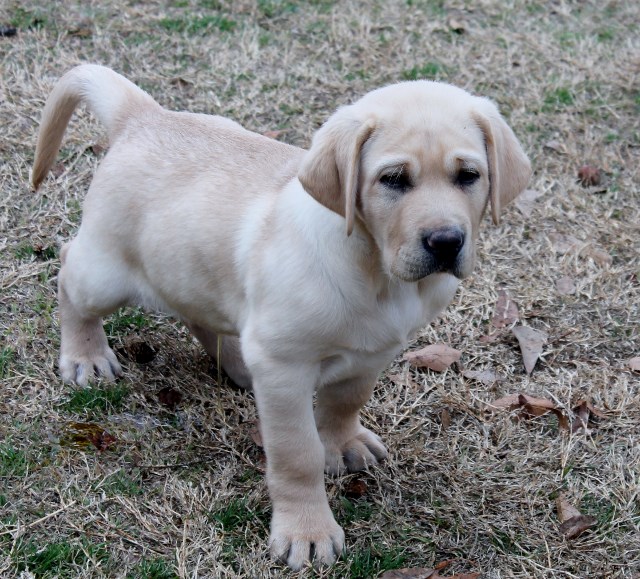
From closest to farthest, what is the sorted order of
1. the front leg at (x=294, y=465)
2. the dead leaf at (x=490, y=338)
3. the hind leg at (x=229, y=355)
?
the front leg at (x=294, y=465) → the hind leg at (x=229, y=355) → the dead leaf at (x=490, y=338)

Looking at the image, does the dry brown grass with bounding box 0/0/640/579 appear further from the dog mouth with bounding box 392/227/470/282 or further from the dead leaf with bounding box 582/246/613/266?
the dog mouth with bounding box 392/227/470/282

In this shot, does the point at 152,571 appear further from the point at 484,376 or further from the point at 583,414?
the point at 583,414

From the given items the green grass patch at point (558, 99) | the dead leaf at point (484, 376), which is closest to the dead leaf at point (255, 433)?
the dead leaf at point (484, 376)

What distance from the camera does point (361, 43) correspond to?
21.1 ft

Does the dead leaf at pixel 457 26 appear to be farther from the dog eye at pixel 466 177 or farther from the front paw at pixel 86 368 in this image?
the dog eye at pixel 466 177

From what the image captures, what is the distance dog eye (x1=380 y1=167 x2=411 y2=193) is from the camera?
9.04ft

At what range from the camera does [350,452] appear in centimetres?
366

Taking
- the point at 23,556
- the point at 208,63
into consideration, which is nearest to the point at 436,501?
the point at 23,556

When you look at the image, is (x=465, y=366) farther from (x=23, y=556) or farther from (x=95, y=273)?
(x=23, y=556)

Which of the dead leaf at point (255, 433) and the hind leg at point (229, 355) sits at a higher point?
the hind leg at point (229, 355)

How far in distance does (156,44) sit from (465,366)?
3.21 metres

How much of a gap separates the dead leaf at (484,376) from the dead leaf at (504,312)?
1.10 feet

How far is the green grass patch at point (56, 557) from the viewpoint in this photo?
10.1 feet

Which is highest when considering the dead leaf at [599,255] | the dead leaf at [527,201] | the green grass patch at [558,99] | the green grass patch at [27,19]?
the green grass patch at [27,19]
